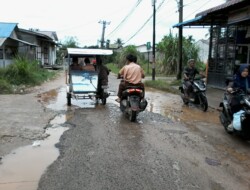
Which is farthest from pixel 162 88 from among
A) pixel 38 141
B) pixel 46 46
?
pixel 46 46

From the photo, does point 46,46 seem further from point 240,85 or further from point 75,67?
point 240,85

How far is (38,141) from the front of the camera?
6.59m

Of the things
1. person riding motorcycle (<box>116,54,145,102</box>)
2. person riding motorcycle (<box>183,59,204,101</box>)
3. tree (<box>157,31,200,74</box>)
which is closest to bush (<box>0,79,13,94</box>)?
person riding motorcycle (<box>116,54,145,102</box>)

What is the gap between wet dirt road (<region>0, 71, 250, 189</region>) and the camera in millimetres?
4512

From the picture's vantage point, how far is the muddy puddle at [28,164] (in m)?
4.45

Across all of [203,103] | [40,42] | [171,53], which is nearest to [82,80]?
[203,103]

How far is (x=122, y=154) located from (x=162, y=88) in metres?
12.8

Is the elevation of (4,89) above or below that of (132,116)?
above

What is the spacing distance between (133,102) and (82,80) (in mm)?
3584

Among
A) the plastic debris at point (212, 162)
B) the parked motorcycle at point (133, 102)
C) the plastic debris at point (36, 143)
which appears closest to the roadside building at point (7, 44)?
the parked motorcycle at point (133, 102)

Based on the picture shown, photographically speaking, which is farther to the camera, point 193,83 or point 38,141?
point 193,83

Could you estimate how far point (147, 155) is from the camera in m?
5.72

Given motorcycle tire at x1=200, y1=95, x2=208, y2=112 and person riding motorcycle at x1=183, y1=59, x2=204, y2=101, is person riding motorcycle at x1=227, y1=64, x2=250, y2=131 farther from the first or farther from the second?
person riding motorcycle at x1=183, y1=59, x2=204, y2=101

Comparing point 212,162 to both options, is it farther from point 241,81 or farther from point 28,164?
point 28,164
